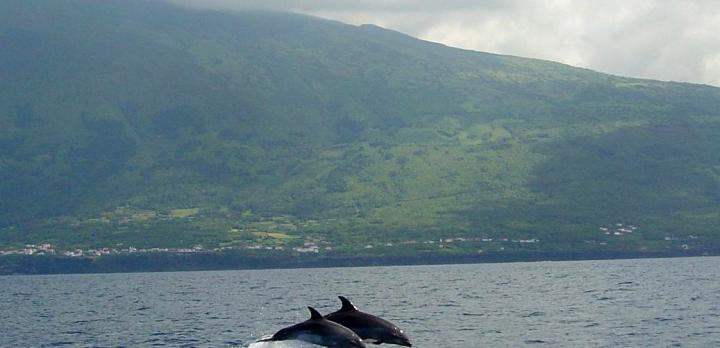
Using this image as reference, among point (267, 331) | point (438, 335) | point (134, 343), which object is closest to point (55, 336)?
point (134, 343)

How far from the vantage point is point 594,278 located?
541ft

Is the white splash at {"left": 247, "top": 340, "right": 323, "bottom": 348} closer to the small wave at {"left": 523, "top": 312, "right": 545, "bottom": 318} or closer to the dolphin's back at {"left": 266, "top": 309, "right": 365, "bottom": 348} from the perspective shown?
the dolphin's back at {"left": 266, "top": 309, "right": 365, "bottom": 348}

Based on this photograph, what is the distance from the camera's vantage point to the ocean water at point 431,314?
7275 cm

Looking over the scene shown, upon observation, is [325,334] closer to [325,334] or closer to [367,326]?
[325,334]

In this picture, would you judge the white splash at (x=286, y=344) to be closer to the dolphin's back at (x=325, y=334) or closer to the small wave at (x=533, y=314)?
the dolphin's back at (x=325, y=334)

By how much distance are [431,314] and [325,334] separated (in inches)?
2192

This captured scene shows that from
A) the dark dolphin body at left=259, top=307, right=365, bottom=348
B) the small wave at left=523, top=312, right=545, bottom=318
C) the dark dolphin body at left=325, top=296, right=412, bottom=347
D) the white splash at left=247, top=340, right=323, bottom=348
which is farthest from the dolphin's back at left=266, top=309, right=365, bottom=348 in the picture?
the small wave at left=523, top=312, right=545, bottom=318

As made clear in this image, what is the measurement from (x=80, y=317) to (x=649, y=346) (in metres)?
64.2

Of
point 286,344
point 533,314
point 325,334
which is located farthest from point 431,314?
point 325,334

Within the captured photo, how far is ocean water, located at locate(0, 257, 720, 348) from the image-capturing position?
7275cm

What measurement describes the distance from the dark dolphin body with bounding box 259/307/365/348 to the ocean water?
819 mm

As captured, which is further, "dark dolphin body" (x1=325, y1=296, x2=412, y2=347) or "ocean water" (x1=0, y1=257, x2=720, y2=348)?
"ocean water" (x1=0, y1=257, x2=720, y2=348)

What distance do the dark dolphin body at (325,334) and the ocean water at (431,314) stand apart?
32.2 inches

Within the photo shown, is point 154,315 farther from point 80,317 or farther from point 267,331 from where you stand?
point 267,331
